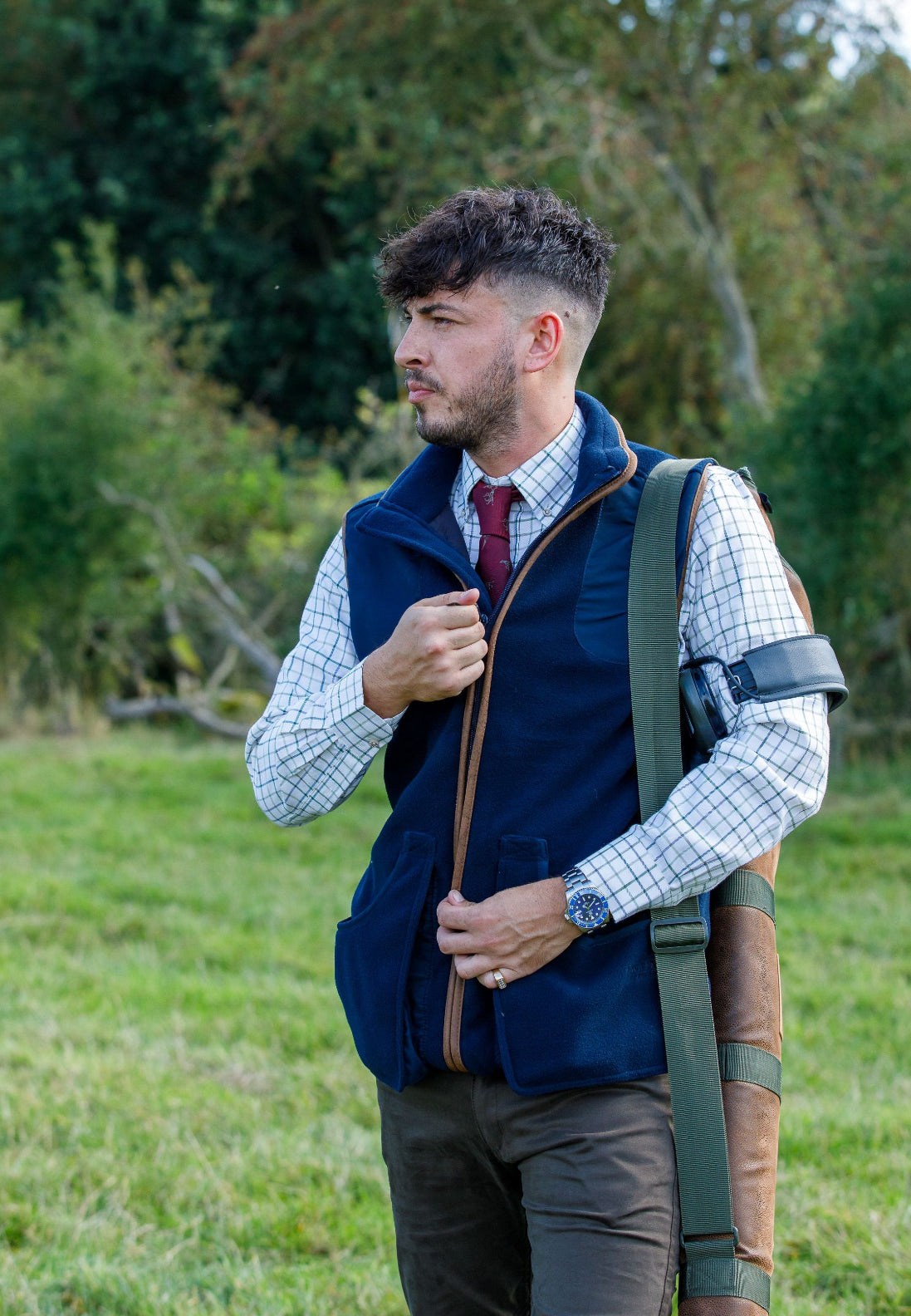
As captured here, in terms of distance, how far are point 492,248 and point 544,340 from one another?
18 cm

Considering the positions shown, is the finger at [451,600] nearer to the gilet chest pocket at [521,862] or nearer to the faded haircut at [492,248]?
the gilet chest pocket at [521,862]

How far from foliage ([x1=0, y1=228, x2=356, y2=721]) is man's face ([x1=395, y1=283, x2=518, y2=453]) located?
10.3m

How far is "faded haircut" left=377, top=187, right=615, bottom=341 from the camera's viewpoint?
2.26m

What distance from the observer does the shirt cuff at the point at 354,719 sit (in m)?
Answer: 2.20

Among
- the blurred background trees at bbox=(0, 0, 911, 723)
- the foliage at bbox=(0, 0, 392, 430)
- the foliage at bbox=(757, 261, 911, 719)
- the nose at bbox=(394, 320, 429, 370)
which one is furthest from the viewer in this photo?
the foliage at bbox=(0, 0, 392, 430)

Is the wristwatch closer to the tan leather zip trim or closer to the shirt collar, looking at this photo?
the tan leather zip trim

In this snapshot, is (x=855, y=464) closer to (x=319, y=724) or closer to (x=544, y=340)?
(x=544, y=340)

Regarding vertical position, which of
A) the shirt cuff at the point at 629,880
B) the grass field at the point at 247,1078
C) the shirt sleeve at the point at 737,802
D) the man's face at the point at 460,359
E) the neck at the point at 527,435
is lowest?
the grass field at the point at 247,1078

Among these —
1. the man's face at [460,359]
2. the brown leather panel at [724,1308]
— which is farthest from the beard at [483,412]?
the brown leather panel at [724,1308]

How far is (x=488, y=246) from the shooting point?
2.26 meters

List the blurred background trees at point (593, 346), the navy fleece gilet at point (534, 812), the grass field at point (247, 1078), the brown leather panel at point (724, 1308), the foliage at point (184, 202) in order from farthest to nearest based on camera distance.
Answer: the foliage at point (184, 202), the blurred background trees at point (593, 346), the grass field at point (247, 1078), the navy fleece gilet at point (534, 812), the brown leather panel at point (724, 1308)

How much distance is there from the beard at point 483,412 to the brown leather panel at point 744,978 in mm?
912

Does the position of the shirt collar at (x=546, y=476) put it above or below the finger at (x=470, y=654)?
above

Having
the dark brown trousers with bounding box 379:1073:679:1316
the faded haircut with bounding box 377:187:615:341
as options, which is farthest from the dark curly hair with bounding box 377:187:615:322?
the dark brown trousers with bounding box 379:1073:679:1316
